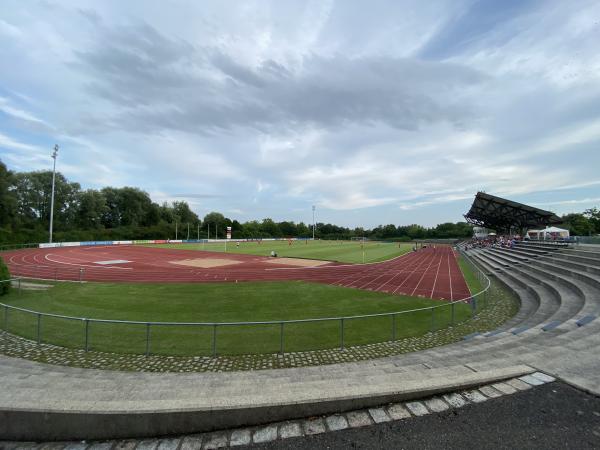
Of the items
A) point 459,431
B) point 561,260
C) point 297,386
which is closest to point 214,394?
point 297,386

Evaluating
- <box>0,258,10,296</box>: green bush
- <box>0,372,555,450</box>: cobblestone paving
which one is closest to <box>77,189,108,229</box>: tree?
<box>0,258,10,296</box>: green bush

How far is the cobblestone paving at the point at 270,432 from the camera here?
4121 mm

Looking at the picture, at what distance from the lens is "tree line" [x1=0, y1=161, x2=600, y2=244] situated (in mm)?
68938

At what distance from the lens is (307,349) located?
31.6 feet

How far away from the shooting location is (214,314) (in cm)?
1376

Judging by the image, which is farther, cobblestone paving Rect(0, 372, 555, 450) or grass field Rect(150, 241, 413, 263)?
grass field Rect(150, 241, 413, 263)

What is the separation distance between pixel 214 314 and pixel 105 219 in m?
113

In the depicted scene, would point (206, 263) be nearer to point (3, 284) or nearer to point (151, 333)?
point (3, 284)

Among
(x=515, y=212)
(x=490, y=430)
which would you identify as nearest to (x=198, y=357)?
(x=490, y=430)

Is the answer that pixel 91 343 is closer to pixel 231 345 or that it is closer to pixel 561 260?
pixel 231 345

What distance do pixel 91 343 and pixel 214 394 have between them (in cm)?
739

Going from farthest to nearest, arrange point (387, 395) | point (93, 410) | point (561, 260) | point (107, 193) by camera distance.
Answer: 1. point (107, 193)
2. point (561, 260)
3. point (387, 395)
4. point (93, 410)

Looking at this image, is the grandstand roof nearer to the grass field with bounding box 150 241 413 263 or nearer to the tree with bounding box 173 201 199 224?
the grass field with bounding box 150 241 413 263

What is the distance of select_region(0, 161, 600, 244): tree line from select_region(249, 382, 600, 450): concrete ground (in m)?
77.8
